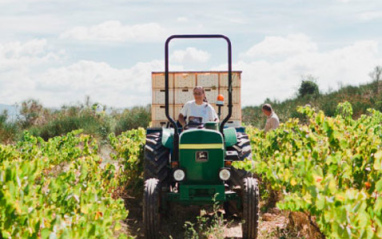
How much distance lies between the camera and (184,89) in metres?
9.12

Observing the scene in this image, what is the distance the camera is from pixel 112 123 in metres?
19.0

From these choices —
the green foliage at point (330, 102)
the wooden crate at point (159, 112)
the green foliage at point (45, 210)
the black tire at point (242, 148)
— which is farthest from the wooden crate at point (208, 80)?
the green foliage at point (330, 102)

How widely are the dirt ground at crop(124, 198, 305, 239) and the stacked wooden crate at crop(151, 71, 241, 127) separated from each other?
1.91 meters

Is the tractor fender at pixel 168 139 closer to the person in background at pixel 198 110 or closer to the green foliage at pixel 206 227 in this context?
the person in background at pixel 198 110

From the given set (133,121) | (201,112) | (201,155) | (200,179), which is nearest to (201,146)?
(201,155)

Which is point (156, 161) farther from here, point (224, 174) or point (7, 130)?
point (7, 130)

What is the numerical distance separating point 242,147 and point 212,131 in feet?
2.68

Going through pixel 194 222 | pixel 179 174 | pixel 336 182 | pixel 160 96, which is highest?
pixel 160 96

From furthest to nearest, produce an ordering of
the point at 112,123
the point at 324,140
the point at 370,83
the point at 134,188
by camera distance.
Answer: the point at 370,83 → the point at 112,123 → the point at 134,188 → the point at 324,140

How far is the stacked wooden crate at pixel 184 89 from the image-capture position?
29.8ft

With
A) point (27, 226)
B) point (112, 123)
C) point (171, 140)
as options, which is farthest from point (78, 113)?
point (27, 226)

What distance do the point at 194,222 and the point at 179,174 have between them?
4.53ft

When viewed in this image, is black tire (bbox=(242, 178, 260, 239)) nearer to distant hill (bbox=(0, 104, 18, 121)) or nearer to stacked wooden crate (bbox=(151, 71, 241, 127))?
stacked wooden crate (bbox=(151, 71, 241, 127))

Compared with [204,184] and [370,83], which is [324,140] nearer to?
[204,184]
